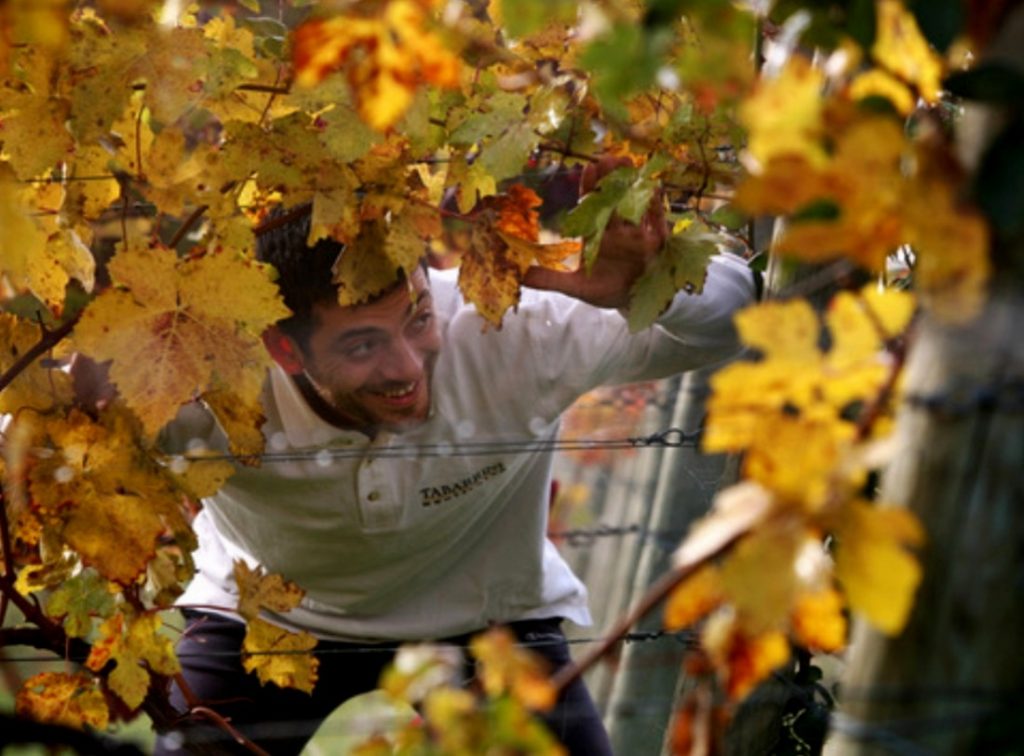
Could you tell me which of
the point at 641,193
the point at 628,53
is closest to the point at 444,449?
the point at 641,193

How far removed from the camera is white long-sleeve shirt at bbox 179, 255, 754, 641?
115 inches

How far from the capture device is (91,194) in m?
2.26

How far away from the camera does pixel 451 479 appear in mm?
3000

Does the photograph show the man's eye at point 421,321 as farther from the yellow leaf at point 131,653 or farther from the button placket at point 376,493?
the yellow leaf at point 131,653

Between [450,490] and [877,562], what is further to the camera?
[450,490]

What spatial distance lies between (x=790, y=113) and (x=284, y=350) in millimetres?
1895

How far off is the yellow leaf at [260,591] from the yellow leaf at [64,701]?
9.8 inches

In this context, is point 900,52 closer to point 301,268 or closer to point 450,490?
point 301,268

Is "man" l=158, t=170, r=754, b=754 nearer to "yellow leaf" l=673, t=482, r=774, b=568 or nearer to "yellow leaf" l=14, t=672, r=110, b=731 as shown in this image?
"yellow leaf" l=14, t=672, r=110, b=731

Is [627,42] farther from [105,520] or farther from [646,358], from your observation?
[646,358]

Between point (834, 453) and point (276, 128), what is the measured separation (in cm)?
127

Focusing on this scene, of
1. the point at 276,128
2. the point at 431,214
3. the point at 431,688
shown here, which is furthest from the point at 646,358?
the point at 431,688

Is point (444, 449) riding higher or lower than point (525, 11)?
lower

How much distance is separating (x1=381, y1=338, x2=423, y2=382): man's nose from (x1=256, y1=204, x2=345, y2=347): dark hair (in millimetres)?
136
